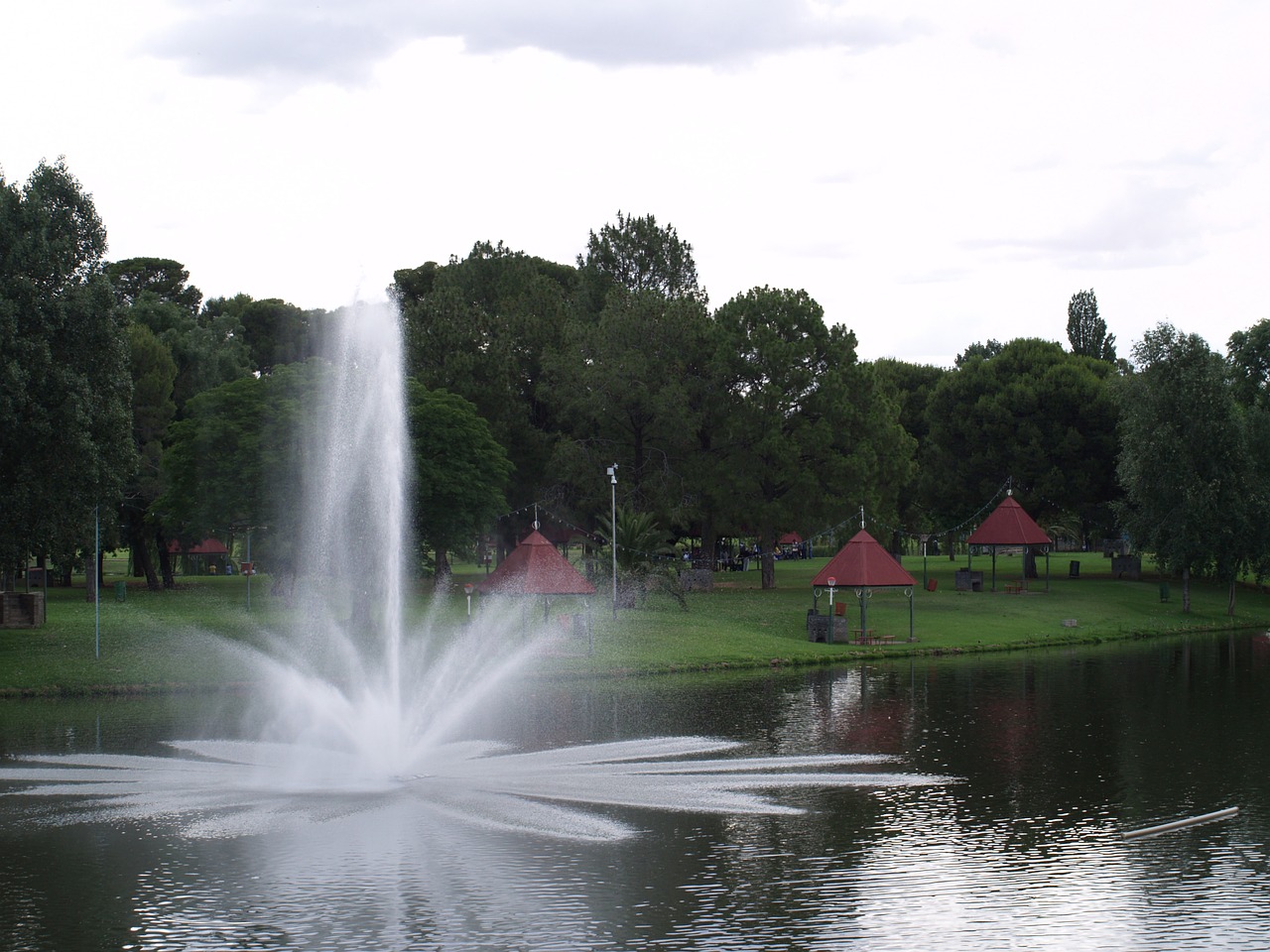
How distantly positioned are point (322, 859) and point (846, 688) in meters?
24.3

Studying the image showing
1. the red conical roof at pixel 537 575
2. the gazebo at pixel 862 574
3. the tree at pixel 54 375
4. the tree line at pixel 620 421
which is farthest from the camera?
the gazebo at pixel 862 574

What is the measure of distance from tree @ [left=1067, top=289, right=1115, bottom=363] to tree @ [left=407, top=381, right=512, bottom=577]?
3326 inches

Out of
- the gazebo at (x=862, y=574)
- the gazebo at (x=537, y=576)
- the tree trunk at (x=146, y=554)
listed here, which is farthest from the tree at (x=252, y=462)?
the gazebo at (x=862, y=574)

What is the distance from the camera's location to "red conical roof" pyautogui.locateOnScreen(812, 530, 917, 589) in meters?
55.2

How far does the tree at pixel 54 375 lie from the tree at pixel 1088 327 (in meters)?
111

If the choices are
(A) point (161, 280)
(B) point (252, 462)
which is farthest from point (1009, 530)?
(A) point (161, 280)

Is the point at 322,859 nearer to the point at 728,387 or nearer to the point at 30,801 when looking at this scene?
the point at 30,801

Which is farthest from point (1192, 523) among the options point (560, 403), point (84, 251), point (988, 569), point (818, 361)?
point (84, 251)

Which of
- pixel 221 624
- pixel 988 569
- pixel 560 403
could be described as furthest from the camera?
pixel 988 569

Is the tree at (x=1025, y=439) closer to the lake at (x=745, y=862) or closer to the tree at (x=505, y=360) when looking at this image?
the tree at (x=505, y=360)

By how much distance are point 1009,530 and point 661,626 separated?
31.4 metres

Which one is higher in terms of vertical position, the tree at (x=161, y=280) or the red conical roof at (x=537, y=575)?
the tree at (x=161, y=280)

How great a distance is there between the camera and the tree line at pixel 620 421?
44188 millimetres

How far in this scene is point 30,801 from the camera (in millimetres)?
26172
